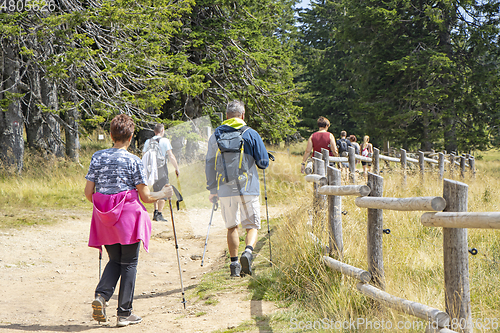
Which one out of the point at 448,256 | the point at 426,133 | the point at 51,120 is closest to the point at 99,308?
the point at 448,256

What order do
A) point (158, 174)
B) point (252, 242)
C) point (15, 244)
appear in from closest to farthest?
1. point (252, 242)
2. point (15, 244)
3. point (158, 174)

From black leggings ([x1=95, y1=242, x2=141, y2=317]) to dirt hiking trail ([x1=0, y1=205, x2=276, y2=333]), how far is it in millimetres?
245

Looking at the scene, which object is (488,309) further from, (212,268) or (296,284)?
(212,268)

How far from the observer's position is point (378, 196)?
3.80 m

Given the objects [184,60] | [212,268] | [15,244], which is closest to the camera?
[212,268]

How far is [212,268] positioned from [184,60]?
10.4m

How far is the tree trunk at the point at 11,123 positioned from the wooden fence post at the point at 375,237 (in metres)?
10.9

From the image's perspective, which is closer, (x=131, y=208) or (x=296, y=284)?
(x=131, y=208)

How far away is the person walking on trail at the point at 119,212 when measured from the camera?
13.1ft

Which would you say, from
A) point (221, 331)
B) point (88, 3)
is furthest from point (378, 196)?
point (88, 3)

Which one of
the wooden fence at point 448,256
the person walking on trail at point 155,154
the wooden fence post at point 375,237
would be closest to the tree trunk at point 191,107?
the person walking on trail at point 155,154

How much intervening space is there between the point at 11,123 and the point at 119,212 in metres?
9.97

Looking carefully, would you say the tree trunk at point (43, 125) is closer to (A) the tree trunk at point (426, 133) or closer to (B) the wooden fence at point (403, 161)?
(B) the wooden fence at point (403, 161)

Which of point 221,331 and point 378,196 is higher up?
point 378,196
